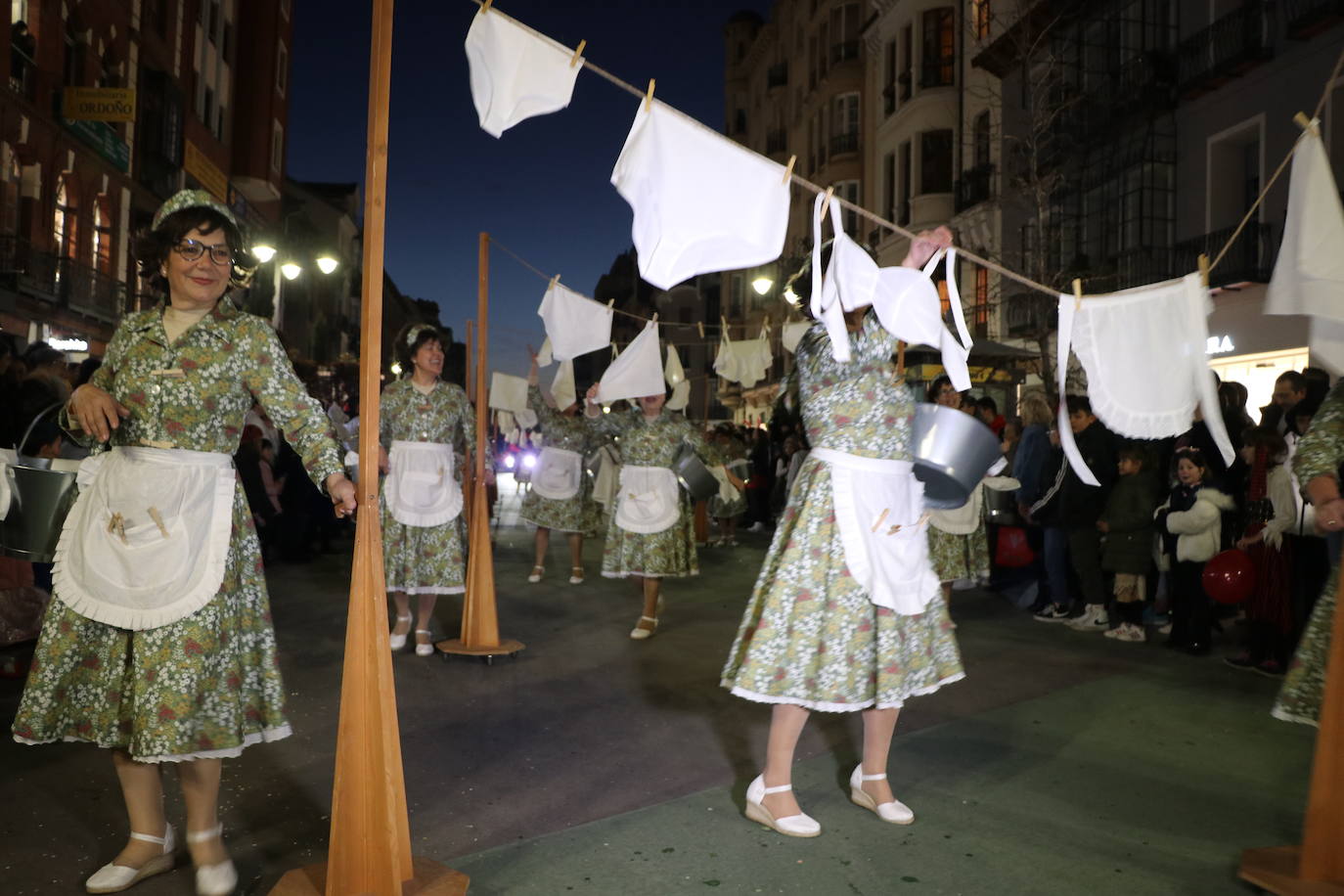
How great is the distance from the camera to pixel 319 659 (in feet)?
20.5

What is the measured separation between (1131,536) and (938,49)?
→ 21096 mm

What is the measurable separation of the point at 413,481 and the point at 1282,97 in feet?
46.2

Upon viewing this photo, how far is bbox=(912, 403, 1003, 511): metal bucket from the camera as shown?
3559mm

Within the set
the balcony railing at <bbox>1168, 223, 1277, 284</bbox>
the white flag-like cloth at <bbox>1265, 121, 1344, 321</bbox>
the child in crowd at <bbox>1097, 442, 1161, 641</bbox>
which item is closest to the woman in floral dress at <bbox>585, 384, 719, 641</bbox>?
the child in crowd at <bbox>1097, 442, 1161, 641</bbox>

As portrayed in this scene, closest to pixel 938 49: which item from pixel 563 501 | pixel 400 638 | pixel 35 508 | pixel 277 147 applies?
pixel 563 501

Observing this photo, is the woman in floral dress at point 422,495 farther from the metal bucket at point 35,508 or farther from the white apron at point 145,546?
the white apron at point 145,546

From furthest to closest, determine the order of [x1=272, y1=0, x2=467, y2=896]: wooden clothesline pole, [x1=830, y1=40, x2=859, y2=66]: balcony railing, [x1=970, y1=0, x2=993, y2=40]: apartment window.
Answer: [x1=830, y1=40, x2=859, y2=66]: balcony railing
[x1=970, y1=0, x2=993, y2=40]: apartment window
[x1=272, y1=0, x2=467, y2=896]: wooden clothesline pole

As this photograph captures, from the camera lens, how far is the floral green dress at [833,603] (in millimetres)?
3549

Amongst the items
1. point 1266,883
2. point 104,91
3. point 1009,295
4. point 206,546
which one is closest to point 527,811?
point 206,546

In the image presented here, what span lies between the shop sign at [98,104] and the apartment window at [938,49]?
700 inches

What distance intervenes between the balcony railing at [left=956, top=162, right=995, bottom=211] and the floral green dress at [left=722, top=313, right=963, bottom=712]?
1974 cm

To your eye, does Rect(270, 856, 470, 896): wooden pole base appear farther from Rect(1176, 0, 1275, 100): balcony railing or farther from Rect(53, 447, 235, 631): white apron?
Rect(1176, 0, 1275, 100): balcony railing

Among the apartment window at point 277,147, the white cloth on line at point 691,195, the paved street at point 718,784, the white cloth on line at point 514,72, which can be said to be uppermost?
the apartment window at point 277,147

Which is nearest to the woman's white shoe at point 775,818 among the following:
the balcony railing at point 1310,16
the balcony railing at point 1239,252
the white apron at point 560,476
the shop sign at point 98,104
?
the white apron at point 560,476
